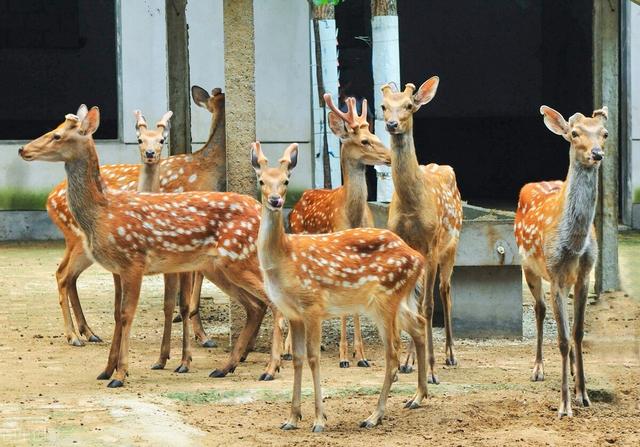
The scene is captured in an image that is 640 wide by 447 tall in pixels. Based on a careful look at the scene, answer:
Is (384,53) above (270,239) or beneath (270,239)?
above

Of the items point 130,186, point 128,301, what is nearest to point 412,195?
point 128,301

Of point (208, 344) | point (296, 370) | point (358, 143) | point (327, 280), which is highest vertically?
point (358, 143)

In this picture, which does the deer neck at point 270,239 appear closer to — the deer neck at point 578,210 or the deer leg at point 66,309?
the deer neck at point 578,210

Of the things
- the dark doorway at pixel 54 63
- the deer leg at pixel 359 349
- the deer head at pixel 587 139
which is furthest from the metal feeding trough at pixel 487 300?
the dark doorway at pixel 54 63

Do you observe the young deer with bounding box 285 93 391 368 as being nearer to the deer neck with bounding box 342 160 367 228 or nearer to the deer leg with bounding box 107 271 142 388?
the deer neck with bounding box 342 160 367 228

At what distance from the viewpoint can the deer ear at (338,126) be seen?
9758mm

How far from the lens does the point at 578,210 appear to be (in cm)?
791

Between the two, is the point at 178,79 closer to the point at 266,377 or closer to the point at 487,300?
the point at 487,300

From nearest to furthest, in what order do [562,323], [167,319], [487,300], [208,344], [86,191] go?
[562,323] < [86,191] < [167,319] < [208,344] < [487,300]

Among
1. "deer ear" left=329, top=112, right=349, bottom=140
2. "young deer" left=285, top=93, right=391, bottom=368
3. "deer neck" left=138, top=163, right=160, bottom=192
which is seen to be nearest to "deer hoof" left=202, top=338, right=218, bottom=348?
"young deer" left=285, top=93, right=391, bottom=368

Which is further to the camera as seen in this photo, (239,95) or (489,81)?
(489,81)

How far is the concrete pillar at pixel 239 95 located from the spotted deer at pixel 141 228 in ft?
2.74

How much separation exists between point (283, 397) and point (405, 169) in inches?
75.4

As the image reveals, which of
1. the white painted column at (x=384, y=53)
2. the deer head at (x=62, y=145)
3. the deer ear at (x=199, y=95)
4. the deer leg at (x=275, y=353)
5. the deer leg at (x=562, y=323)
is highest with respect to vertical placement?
the white painted column at (x=384, y=53)
